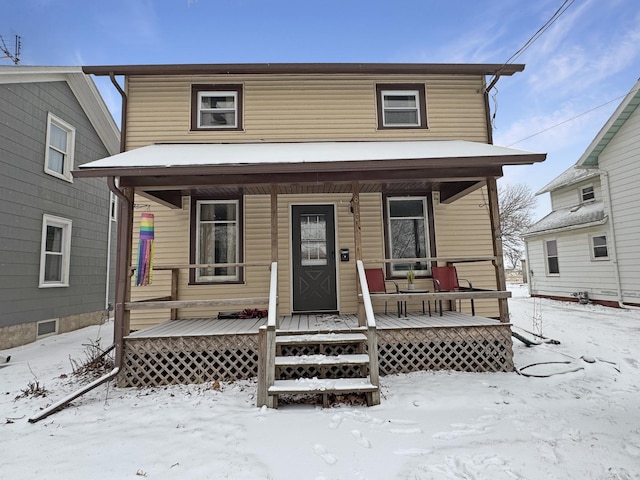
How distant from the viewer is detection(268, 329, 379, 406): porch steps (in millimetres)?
3893

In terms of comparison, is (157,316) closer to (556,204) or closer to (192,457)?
(192,457)

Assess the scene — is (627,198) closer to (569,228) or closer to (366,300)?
(569,228)

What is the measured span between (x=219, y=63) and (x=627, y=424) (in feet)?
27.3

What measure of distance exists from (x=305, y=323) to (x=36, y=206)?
23.8ft

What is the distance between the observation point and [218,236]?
7.01 metres

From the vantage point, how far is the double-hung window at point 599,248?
448 inches

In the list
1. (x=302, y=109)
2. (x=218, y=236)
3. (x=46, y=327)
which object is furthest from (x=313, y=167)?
(x=46, y=327)

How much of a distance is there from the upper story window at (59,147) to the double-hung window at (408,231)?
8324 millimetres

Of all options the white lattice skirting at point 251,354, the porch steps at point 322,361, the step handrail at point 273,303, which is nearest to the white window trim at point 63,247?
the white lattice skirting at point 251,354

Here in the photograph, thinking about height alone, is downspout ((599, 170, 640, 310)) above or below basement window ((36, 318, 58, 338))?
above

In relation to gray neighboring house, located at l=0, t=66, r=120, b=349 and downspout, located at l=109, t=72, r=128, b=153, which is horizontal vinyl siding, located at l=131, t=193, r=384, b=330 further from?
gray neighboring house, located at l=0, t=66, r=120, b=349

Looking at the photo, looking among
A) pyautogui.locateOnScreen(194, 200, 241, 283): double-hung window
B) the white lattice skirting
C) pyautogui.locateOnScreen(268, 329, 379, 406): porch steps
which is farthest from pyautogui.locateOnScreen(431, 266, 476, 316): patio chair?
pyautogui.locateOnScreen(194, 200, 241, 283): double-hung window

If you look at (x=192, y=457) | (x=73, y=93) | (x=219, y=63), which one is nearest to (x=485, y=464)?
(x=192, y=457)

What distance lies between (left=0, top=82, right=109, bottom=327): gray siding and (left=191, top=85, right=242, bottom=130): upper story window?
4.15m
